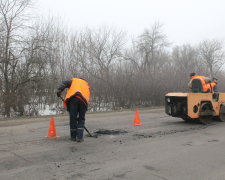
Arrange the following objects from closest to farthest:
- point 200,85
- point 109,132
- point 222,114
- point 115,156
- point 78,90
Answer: point 115,156 → point 78,90 → point 109,132 → point 200,85 → point 222,114

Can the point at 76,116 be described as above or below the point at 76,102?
below

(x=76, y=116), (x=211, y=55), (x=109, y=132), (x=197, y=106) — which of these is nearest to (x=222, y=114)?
(x=197, y=106)

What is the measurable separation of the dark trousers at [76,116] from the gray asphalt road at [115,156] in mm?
278

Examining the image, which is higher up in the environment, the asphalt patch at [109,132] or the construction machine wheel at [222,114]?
the construction machine wheel at [222,114]

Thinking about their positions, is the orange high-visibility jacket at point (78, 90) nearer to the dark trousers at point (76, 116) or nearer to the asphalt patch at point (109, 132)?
the dark trousers at point (76, 116)

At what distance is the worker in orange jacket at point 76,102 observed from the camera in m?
6.99

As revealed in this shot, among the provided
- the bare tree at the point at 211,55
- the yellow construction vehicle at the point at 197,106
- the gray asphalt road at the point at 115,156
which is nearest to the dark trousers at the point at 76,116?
the gray asphalt road at the point at 115,156

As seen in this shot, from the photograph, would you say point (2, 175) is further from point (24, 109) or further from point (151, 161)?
point (24, 109)

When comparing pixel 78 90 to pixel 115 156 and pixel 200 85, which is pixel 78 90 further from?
pixel 200 85

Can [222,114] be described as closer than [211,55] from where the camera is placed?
Yes

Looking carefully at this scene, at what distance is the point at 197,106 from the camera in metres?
10.3

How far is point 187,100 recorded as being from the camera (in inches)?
399

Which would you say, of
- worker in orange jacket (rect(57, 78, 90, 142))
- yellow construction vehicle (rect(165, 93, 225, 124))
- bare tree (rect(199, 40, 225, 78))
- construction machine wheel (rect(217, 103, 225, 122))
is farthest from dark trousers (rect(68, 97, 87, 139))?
bare tree (rect(199, 40, 225, 78))

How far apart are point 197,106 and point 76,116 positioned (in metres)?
5.45
